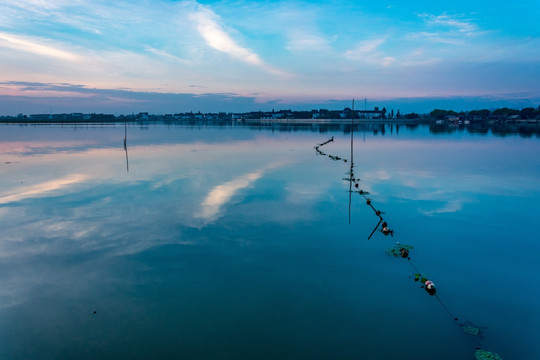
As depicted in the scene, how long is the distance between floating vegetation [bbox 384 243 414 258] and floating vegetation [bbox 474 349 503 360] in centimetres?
326

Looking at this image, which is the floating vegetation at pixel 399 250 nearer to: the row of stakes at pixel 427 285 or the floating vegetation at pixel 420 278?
the row of stakes at pixel 427 285

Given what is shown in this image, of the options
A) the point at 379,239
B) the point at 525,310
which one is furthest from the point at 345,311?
the point at 379,239

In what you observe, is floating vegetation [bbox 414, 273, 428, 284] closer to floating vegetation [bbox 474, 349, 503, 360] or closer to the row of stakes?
the row of stakes

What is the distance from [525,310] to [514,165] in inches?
870

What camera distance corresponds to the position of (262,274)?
23.7ft

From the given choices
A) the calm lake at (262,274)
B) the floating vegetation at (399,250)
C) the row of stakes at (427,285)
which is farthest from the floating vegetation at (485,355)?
the floating vegetation at (399,250)

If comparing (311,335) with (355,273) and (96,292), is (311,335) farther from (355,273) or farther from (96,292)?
(96,292)

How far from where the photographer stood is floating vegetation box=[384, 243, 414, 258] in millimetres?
8286

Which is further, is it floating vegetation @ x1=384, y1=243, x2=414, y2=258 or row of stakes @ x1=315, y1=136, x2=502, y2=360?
floating vegetation @ x1=384, y1=243, x2=414, y2=258

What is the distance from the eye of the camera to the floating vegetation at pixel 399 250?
8.29 meters

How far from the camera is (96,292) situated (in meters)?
6.43

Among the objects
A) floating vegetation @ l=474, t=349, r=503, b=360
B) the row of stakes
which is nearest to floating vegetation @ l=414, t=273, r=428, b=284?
the row of stakes

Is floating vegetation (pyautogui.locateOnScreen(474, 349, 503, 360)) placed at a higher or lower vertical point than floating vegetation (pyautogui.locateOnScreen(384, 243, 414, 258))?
lower

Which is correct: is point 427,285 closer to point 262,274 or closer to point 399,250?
point 399,250
